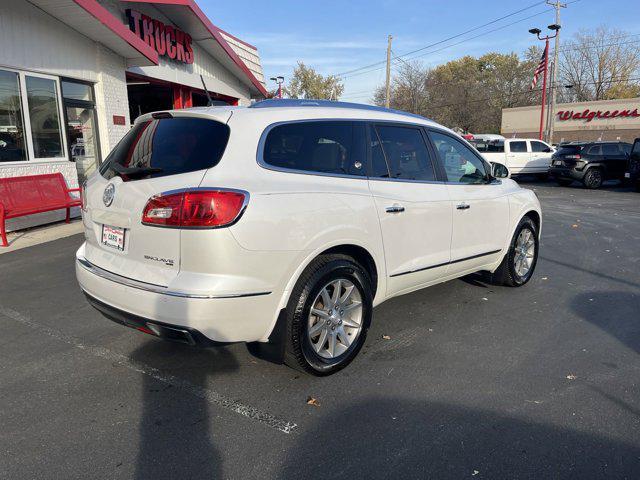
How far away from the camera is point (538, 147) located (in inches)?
811

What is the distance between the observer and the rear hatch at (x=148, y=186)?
9.61ft

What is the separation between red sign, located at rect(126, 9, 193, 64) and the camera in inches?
474

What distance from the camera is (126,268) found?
313 centimetres

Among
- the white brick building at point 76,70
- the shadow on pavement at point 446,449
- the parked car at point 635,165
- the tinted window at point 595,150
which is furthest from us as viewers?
the tinted window at point 595,150

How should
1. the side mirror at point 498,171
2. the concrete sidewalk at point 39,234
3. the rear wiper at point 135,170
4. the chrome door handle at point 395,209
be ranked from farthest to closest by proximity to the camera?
the concrete sidewalk at point 39,234, the side mirror at point 498,171, the chrome door handle at point 395,209, the rear wiper at point 135,170

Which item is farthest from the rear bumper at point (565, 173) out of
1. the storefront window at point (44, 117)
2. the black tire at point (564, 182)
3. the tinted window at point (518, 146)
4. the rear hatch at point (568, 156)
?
the storefront window at point (44, 117)

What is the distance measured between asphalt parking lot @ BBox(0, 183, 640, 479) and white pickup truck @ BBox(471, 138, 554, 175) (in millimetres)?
16290

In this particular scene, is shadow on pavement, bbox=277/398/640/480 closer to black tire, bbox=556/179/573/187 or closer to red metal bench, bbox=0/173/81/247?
red metal bench, bbox=0/173/81/247

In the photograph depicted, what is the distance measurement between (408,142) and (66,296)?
391 cm

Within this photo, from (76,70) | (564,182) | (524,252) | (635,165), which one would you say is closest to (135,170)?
(524,252)

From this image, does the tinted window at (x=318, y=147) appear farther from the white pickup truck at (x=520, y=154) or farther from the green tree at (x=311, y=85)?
the green tree at (x=311, y=85)

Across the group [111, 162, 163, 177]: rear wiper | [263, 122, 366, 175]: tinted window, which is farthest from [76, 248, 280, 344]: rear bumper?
[263, 122, 366, 175]: tinted window

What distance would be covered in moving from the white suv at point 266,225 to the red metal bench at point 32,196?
5379mm

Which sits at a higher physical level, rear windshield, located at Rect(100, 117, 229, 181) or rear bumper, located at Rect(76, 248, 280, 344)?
rear windshield, located at Rect(100, 117, 229, 181)
